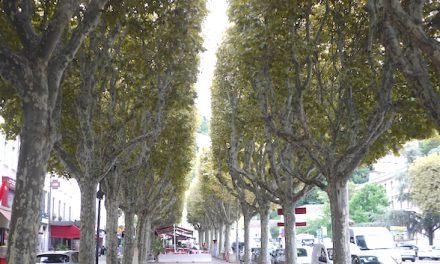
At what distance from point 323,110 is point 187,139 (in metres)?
12.1

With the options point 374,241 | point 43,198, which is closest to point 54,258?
point 374,241

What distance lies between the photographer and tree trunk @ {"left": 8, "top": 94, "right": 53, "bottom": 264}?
7.11m

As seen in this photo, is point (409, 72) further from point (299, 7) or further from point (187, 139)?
point (187, 139)

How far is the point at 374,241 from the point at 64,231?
2653 cm

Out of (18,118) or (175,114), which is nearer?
(18,118)

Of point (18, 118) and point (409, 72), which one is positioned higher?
point (18, 118)

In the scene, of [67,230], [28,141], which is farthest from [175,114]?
[67,230]

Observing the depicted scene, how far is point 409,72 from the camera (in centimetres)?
698

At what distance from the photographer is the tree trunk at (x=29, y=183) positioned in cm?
711

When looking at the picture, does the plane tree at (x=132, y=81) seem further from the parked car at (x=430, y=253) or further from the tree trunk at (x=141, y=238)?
the parked car at (x=430, y=253)

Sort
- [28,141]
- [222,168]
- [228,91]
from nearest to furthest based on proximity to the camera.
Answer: [28,141] < [228,91] < [222,168]

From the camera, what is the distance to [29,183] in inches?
287

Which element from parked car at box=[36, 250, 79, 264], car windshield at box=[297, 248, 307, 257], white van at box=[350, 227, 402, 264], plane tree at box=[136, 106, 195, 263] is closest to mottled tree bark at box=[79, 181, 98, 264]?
parked car at box=[36, 250, 79, 264]

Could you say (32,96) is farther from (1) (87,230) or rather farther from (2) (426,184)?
(2) (426,184)
